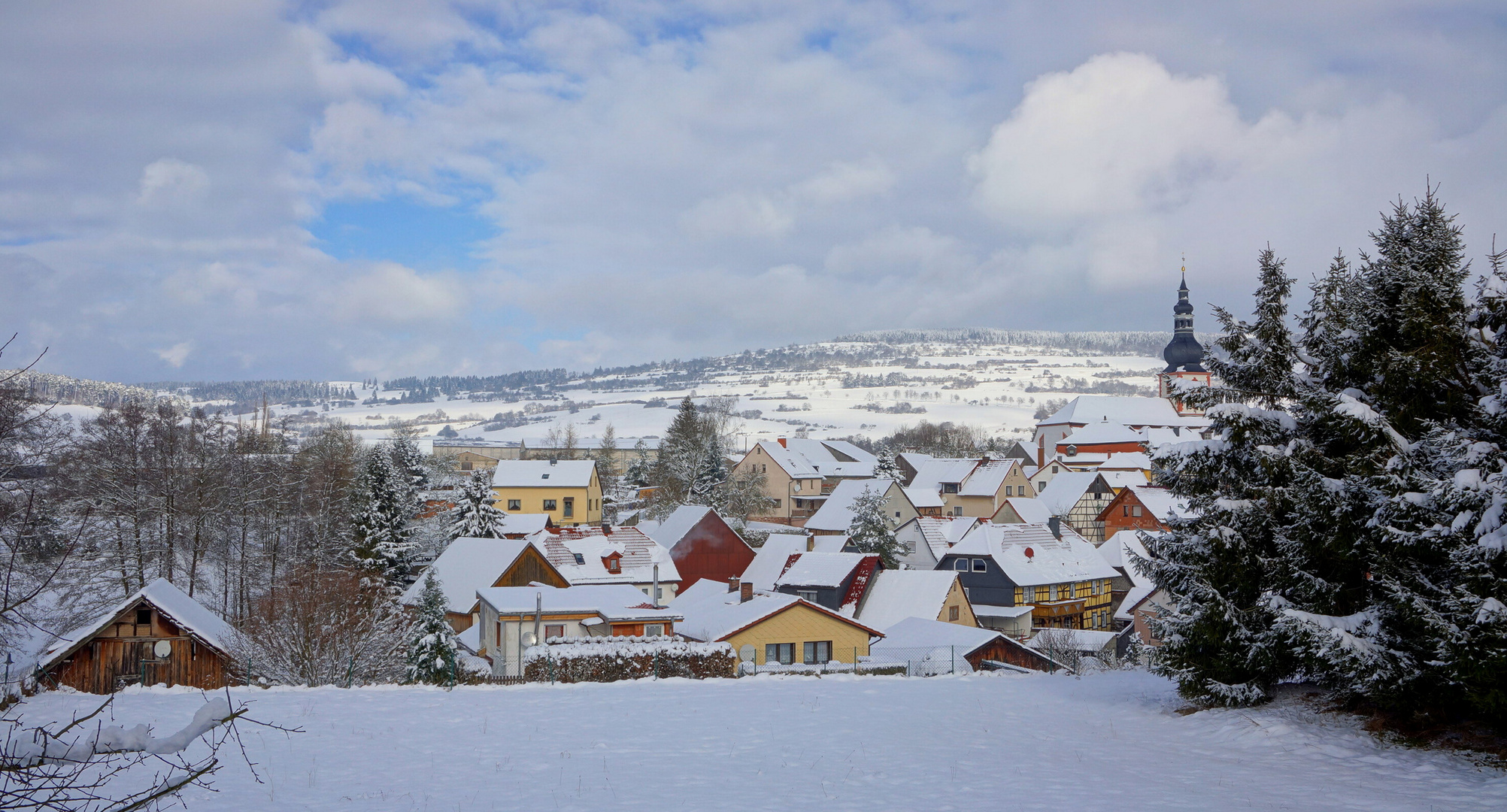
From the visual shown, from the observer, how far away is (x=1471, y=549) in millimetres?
11016

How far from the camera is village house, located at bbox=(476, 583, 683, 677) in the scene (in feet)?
104

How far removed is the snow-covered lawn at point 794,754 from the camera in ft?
35.4

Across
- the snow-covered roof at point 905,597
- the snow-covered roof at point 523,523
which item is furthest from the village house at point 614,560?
the snow-covered roof at point 523,523

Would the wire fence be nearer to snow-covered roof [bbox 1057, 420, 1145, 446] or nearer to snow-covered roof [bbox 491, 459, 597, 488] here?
snow-covered roof [bbox 491, 459, 597, 488]

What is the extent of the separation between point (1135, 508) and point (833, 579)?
111 ft

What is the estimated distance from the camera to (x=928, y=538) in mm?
57094

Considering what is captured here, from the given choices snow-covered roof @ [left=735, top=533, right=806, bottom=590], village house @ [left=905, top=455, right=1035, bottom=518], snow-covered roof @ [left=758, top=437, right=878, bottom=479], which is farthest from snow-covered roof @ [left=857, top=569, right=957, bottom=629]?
snow-covered roof @ [left=758, top=437, right=878, bottom=479]

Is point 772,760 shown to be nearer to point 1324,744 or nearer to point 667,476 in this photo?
point 1324,744

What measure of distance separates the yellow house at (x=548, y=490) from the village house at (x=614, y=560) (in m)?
32.1

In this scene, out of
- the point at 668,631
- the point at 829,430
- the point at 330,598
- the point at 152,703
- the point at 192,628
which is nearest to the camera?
the point at 152,703

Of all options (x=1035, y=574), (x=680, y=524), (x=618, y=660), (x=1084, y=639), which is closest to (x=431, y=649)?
(x=618, y=660)

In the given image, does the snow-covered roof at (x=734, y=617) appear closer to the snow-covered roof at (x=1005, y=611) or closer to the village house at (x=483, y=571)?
the village house at (x=483, y=571)

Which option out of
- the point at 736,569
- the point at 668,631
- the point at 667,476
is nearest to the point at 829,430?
the point at 667,476

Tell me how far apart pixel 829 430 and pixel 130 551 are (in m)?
168
